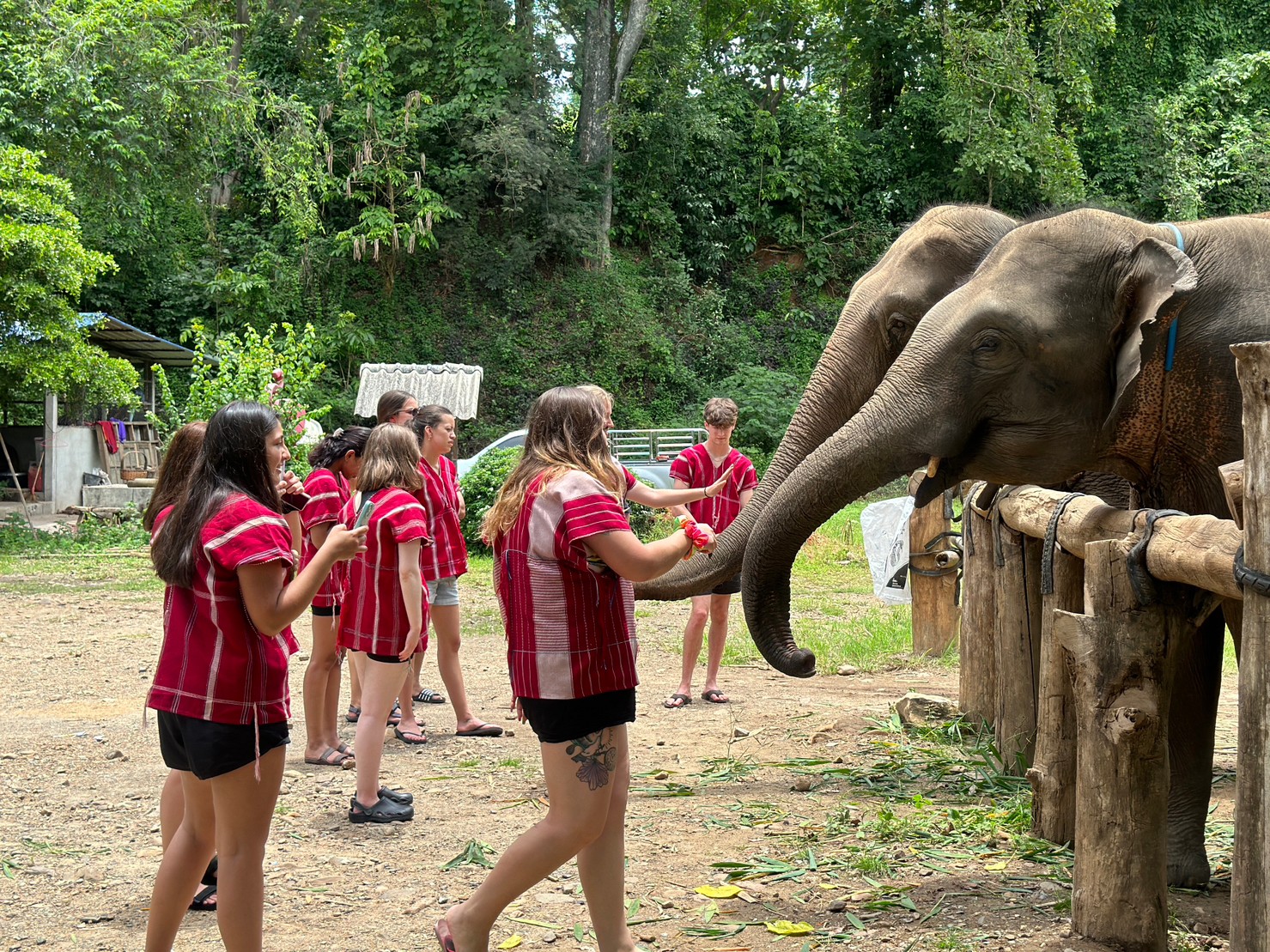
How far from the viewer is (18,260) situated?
47.2 ft

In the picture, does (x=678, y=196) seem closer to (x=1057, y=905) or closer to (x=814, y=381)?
(x=814, y=381)

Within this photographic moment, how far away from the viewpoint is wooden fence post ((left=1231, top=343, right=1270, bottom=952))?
251 cm

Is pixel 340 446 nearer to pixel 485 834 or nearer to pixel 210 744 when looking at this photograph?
pixel 485 834

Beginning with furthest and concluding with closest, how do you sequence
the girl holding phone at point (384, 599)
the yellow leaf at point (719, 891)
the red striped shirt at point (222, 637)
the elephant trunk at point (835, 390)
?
1. the girl holding phone at point (384, 599)
2. the elephant trunk at point (835, 390)
3. the yellow leaf at point (719, 891)
4. the red striped shirt at point (222, 637)

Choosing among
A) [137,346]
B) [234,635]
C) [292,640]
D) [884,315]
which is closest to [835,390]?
[884,315]

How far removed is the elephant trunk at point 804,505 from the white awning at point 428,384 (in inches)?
734

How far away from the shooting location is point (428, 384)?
74.7 ft

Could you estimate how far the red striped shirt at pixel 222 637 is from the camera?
10.3ft

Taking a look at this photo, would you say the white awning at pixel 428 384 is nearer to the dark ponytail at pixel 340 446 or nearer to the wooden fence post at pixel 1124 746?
the dark ponytail at pixel 340 446

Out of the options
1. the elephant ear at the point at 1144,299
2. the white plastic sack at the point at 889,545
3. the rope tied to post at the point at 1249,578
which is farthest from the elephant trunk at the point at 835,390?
the white plastic sack at the point at 889,545

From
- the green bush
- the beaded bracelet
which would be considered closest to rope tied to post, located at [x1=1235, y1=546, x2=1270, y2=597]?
the beaded bracelet

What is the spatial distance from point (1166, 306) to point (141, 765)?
209 inches

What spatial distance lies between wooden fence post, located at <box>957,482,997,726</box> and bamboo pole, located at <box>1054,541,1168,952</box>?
247cm

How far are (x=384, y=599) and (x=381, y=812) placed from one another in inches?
36.2
